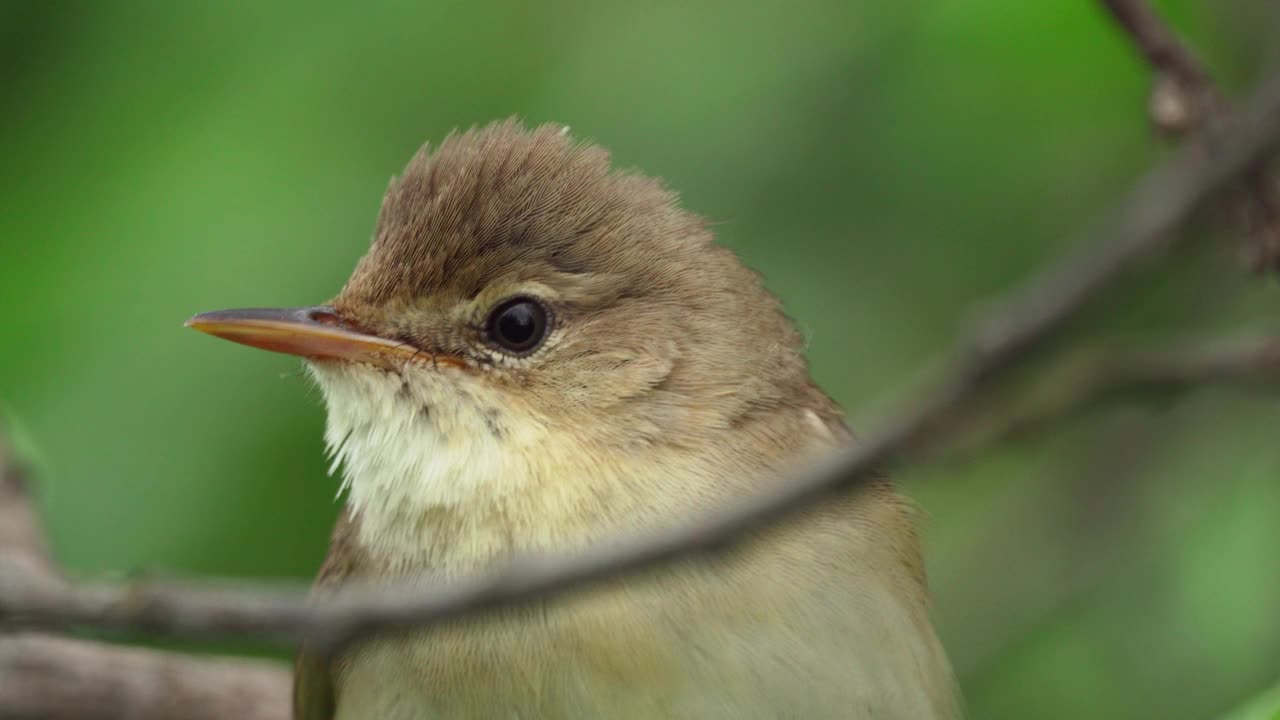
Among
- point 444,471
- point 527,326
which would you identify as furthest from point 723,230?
point 444,471

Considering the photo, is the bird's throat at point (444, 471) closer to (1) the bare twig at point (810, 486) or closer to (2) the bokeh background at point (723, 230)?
(2) the bokeh background at point (723, 230)

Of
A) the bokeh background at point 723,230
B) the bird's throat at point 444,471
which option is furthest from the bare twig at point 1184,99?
the bird's throat at point 444,471

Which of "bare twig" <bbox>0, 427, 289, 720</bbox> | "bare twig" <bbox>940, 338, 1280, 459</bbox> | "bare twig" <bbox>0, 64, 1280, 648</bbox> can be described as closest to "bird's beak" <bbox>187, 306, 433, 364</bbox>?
"bare twig" <bbox>0, 427, 289, 720</bbox>

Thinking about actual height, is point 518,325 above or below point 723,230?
below

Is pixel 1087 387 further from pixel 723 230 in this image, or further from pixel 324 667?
pixel 723 230

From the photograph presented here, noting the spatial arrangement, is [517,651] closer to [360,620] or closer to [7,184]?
[360,620]

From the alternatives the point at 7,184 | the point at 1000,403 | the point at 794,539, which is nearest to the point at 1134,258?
the point at 1000,403
